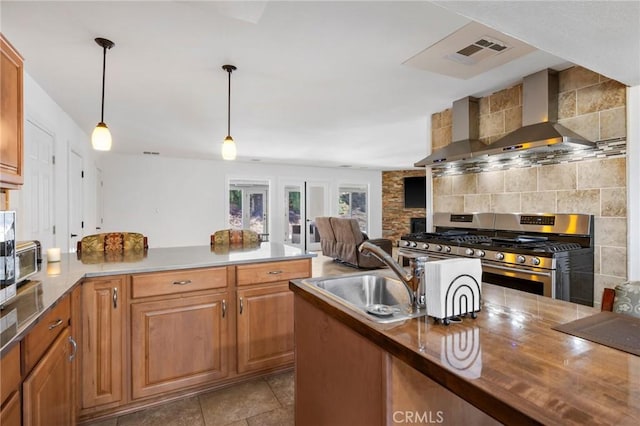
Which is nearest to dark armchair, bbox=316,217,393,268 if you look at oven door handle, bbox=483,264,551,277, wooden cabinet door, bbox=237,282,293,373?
oven door handle, bbox=483,264,551,277

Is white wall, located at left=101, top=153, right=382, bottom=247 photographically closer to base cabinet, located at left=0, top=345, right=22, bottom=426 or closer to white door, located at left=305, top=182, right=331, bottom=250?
white door, located at left=305, top=182, right=331, bottom=250

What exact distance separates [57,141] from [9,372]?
3.36 meters

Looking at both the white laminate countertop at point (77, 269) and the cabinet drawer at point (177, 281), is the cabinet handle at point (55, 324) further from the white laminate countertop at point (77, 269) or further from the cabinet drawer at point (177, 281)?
the cabinet drawer at point (177, 281)

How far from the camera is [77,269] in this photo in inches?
74.3

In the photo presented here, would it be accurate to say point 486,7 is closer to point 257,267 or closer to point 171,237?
point 257,267

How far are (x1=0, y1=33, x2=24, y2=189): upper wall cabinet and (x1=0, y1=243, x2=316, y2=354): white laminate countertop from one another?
0.58 meters

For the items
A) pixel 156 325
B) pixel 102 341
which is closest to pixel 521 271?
pixel 156 325

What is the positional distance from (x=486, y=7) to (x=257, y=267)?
1.94 metres

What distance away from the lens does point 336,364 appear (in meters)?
1.25

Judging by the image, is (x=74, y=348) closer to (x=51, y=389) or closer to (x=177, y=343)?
(x=51, y=389)

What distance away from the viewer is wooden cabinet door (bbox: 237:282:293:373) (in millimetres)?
2238

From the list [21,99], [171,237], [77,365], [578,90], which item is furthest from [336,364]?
[171,237]

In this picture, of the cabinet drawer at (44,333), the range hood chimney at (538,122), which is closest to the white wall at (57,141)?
the cabinet drawer at (44,333)

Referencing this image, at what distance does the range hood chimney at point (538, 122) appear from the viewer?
260 centimetres
